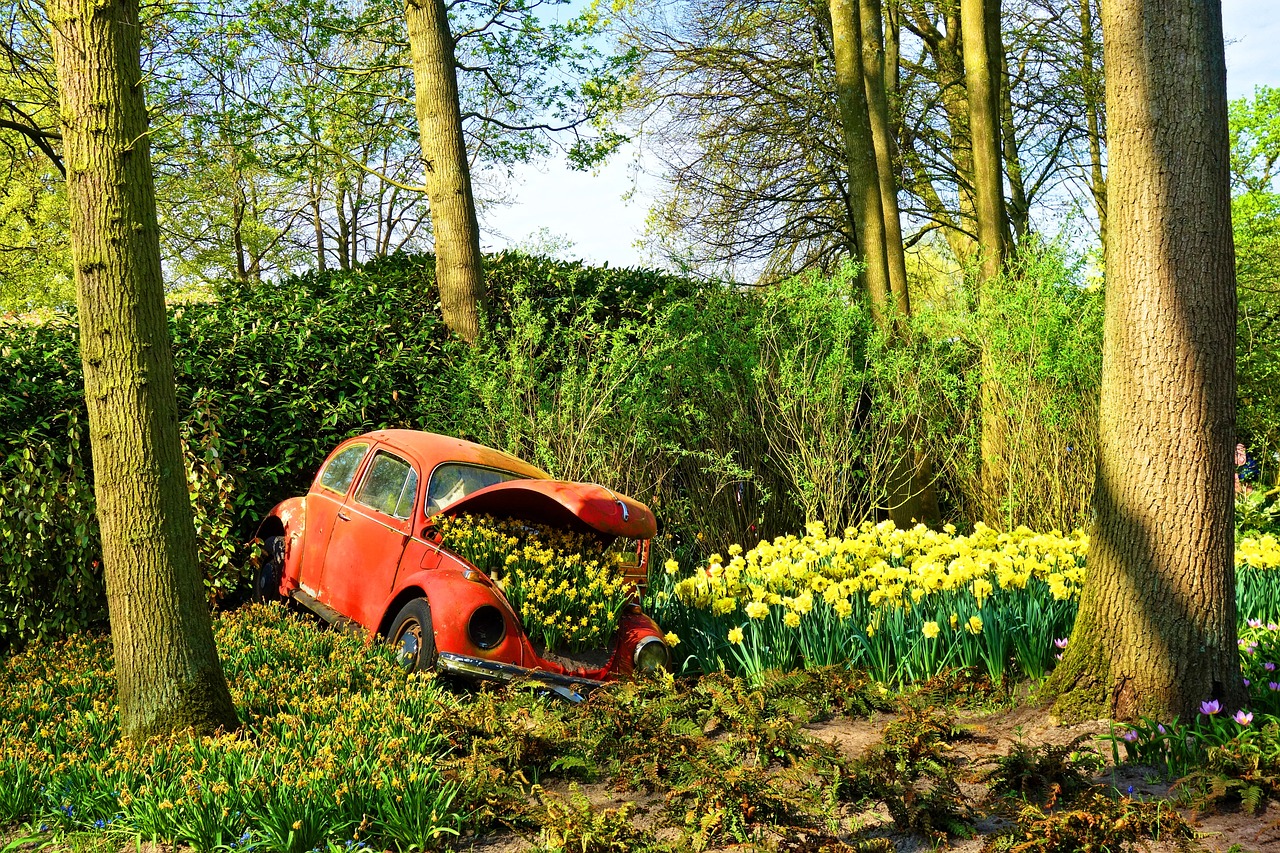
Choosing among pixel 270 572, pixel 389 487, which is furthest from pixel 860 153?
pixel 270 572

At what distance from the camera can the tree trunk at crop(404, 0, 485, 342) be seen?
9.70 meters

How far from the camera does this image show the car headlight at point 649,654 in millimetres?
5547

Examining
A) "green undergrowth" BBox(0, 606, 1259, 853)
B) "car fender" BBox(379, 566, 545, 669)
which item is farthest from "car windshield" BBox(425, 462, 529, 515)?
"green undergrowth" BBox(0, 606, 1259, 853)

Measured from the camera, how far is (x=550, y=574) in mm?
5680

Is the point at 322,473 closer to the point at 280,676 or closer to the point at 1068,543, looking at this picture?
the point at 280,676

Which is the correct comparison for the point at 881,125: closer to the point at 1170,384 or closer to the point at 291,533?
the point at 291,533

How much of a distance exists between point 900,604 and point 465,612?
235 centimetres

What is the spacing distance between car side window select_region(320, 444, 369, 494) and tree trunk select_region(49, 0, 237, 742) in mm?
2322

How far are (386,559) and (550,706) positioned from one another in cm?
159

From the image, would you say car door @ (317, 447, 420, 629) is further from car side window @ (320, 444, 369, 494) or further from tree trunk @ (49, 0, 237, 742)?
tree trunk @ (49, 0, 237, 742)

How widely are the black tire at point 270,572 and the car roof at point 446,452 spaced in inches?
53.7

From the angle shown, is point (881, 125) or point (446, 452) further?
point (881, 125)

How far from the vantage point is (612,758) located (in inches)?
167

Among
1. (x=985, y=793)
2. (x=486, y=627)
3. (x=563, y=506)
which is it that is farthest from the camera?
(x=563, y=506)
